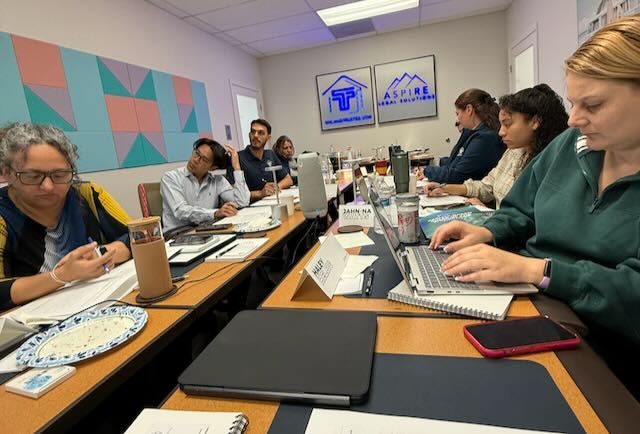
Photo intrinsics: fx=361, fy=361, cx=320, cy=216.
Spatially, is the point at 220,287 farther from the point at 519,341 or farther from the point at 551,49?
the point at 551,49

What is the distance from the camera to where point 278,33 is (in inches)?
198

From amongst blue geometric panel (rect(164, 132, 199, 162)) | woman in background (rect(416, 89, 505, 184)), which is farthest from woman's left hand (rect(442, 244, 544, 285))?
blue geometric panel (rect(164, 132, 199, 162))

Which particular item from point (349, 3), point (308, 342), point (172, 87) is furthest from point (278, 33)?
point (308, 342)

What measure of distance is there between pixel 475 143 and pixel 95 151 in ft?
9.63

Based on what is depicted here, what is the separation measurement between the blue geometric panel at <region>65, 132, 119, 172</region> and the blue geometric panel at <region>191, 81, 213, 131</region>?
1447 millimetres

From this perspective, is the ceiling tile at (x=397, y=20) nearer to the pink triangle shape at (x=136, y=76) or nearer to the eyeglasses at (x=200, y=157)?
the pink triangle shape at (x=136, y=76)

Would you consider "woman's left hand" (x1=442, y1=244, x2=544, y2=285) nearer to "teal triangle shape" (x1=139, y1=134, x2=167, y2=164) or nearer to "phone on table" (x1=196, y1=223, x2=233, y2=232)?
"phone on table" (x1=196, y1=223, x2=233, y2=232)

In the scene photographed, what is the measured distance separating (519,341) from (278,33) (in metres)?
5.28

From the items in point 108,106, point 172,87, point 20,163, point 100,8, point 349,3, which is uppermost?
point 349,3

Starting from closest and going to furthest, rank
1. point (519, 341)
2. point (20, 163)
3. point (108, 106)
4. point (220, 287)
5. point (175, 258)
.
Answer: point (519, 341) < point (220, 287) < point (20, 163) < point (175, 258) < point (108, 106)

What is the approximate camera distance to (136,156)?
132 inches

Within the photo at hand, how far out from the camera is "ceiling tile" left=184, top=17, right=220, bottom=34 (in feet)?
13.7

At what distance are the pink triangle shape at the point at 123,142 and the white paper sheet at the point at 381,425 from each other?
3.25 metres

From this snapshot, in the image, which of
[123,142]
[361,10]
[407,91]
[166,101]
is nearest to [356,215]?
[123,142]
